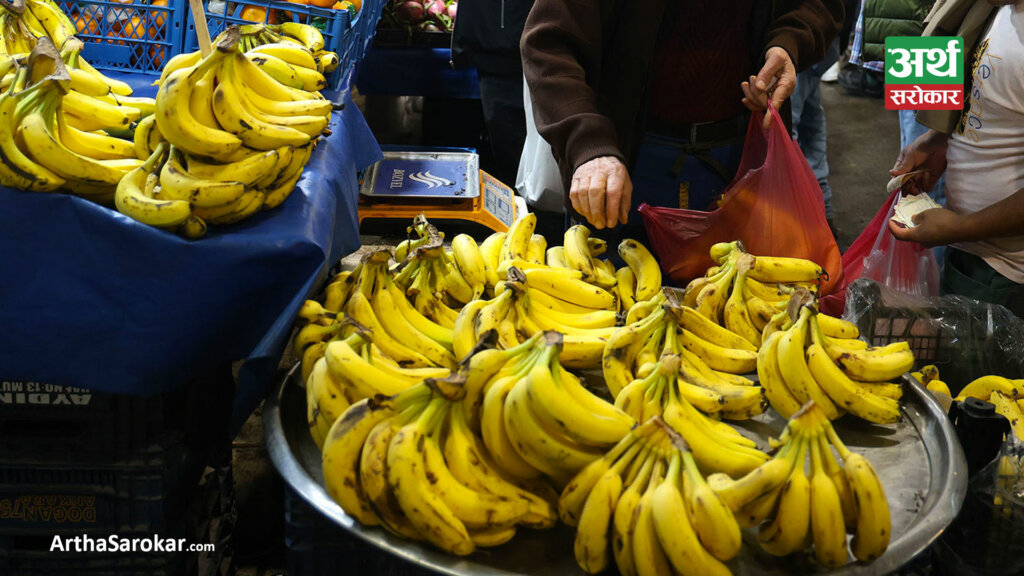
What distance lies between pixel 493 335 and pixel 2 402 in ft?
3.33

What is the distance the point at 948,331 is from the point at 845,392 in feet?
3.22

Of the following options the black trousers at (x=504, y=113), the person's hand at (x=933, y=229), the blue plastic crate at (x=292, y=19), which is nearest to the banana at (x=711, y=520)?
the person's hand at (x=933, y=229)

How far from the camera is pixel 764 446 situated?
1.72 metres

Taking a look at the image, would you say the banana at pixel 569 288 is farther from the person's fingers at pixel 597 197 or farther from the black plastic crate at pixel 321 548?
the black plastic crate at pixel 321 548

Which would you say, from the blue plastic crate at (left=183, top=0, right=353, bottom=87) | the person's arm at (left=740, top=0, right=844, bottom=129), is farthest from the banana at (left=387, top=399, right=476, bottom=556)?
the blue plastic crate at (left=183, top=0, right=353, bottom=87)

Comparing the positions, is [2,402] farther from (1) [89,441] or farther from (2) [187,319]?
(2) [187,319]

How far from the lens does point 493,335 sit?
152 centimetres

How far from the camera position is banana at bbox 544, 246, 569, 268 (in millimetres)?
2184

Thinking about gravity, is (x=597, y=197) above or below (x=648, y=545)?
above

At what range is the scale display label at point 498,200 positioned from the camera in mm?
3574

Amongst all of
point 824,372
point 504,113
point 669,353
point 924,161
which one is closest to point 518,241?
point 669,353

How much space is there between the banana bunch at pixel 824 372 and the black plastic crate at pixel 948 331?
0.66m

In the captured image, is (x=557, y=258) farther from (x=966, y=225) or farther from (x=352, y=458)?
(x=966, y=225)

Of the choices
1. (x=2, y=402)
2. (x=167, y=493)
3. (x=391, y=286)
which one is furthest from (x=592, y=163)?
(x=2, y=402)
